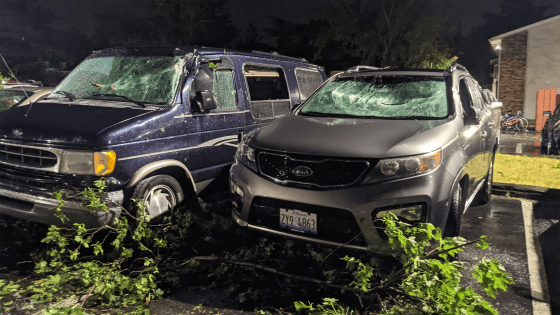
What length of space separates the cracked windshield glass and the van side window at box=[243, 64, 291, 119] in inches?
46.0

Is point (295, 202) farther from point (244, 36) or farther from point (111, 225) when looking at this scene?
point (244, 36)

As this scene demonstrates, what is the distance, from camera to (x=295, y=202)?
3469mm

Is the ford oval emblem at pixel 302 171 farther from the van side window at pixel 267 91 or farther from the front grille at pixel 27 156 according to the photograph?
the van side window at pixel 267 91

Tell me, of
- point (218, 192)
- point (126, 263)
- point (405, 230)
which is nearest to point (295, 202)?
point (405, 230)

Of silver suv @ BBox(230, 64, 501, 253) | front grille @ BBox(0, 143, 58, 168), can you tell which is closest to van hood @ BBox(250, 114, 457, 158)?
silver suv @ BBox(230, 64, 501, 253)

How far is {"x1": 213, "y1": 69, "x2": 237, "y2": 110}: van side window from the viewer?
528 centimetres

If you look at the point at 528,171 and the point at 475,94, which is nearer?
the point at 475,94

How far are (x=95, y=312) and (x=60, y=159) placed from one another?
1.52 meters

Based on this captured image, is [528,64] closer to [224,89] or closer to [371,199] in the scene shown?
[224,89]

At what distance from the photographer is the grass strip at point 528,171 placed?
25.1ft

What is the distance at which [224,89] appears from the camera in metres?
5.37

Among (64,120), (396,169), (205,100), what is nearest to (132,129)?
(64,120)

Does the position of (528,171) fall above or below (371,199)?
below

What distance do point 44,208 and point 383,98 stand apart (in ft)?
11.4
